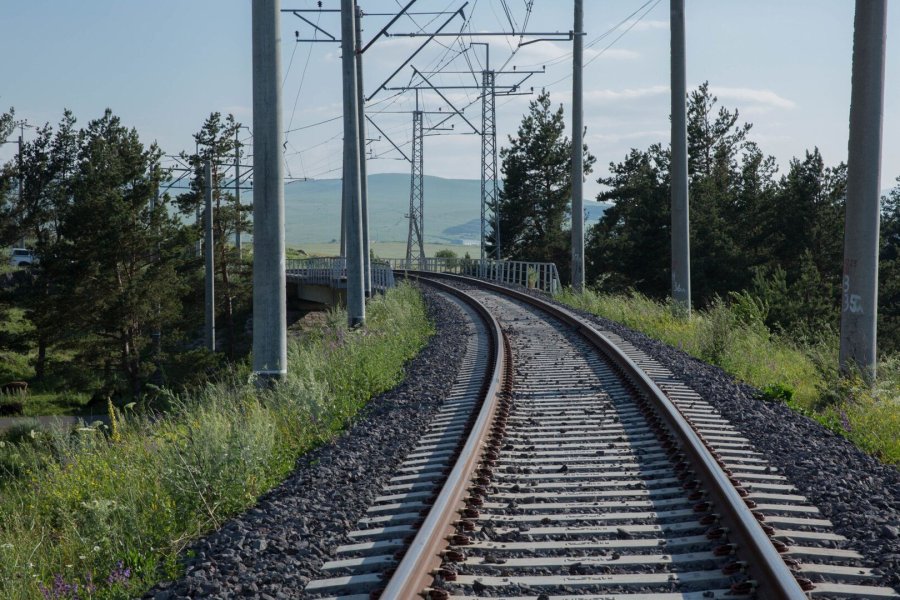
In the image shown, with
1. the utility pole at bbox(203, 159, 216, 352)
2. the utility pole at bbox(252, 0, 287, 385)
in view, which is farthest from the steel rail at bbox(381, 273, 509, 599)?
the utility pole at bbox(203, 159, 216, 352)

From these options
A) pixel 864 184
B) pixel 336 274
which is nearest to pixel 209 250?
pixel 336 274

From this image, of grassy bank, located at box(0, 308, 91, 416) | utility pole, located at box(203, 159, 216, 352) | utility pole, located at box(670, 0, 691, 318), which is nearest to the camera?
utility pole, located at box(670, 0, 691, 318)

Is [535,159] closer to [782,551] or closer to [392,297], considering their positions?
[392,297]

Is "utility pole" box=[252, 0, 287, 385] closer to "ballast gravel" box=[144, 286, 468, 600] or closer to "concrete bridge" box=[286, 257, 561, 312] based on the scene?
"ballast gravel" box=[144, 286, 468, 600]

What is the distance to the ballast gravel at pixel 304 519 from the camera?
15.8 ft

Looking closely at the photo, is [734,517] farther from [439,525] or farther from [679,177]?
[679,177]

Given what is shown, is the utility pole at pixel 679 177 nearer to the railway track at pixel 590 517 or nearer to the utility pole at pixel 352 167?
the utility pole at pixel 352 167

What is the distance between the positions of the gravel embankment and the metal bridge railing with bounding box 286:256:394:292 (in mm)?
23804

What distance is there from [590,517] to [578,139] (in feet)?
75.6

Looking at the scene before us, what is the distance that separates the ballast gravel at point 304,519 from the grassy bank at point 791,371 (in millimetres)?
4221

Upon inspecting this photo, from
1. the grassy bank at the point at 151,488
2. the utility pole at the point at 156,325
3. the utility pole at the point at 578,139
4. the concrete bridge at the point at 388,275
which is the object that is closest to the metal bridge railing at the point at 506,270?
the concrete bridge at the point at 388,275

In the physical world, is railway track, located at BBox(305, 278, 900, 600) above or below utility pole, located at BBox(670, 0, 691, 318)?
below

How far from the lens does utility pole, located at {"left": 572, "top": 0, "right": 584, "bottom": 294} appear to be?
89.2 ft

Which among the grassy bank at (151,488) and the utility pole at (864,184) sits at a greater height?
the utility pole at (864,184)
